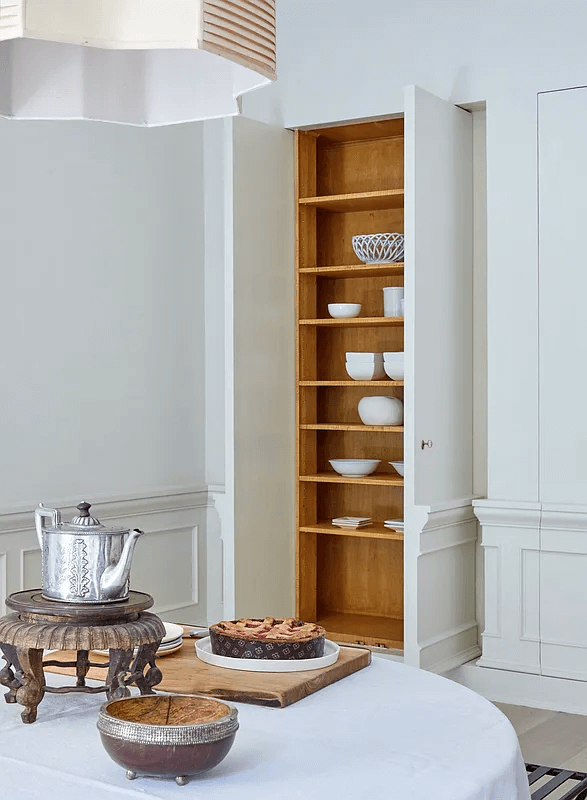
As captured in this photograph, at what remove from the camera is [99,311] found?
4.48 m

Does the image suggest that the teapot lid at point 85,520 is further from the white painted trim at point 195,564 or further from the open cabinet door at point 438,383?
the white painted trim at point 195,564

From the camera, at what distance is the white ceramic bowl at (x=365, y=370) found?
4.59 metres

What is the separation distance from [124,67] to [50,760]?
49.0 inches

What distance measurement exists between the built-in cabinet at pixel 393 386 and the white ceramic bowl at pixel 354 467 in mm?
52

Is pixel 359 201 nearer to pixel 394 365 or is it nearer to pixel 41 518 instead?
pixel 394 365

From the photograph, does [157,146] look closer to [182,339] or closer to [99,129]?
[99,129]

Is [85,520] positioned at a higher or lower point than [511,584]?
higher

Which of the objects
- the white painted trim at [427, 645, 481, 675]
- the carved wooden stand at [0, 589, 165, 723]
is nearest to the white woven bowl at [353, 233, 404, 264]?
the white painted trim at [427, 645, 481, 675]

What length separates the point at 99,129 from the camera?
450 cm

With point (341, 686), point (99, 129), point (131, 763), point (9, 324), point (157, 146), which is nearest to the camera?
point (131, 763)

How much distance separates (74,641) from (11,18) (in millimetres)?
962

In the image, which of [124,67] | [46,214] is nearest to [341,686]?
[124,67]

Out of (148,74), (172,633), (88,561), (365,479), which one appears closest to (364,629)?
(365,479)

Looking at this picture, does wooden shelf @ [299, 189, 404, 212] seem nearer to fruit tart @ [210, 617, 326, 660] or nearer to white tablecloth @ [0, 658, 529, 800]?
fruit tart @ [210, 617, 326, 660]
